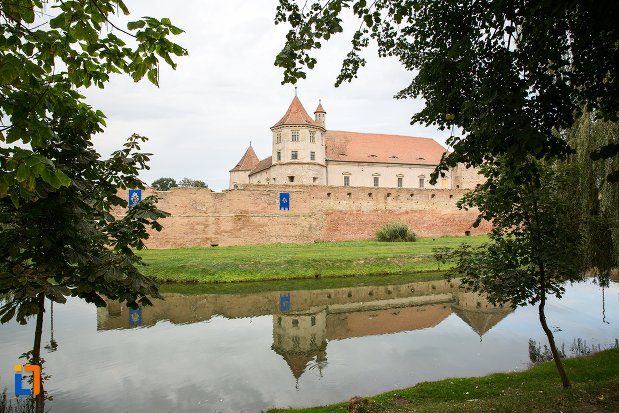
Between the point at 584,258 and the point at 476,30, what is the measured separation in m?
7.10

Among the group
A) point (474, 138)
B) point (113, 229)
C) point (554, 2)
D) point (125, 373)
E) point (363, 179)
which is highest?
point (363, 179)

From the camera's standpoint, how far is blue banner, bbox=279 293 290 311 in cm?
1440

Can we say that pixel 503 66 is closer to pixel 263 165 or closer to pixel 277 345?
pixel 277 345

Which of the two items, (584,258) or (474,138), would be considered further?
(584,258)

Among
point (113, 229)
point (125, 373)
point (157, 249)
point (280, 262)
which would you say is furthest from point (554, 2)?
point (157, 249)

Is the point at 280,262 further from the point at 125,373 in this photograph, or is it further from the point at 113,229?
the point at 113,229

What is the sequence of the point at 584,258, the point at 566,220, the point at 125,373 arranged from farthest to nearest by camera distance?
the point at 584,258, the point at 125,373, the point at 566,220

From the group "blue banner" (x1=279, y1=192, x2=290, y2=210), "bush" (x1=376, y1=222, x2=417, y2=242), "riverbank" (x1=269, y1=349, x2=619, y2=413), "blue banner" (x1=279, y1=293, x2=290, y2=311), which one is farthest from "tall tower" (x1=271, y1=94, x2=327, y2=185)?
"riverbank" (x1=269, y1=349, x2=619, y2=413)

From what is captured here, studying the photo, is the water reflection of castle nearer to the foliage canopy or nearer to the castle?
the foliage canopy

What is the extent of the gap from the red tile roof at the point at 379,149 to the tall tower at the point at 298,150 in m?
1.94

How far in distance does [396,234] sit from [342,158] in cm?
1516

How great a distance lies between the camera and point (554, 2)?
314cm

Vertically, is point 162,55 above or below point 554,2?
below

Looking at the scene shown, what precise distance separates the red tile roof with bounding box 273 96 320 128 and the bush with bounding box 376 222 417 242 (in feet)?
→ 49.3
